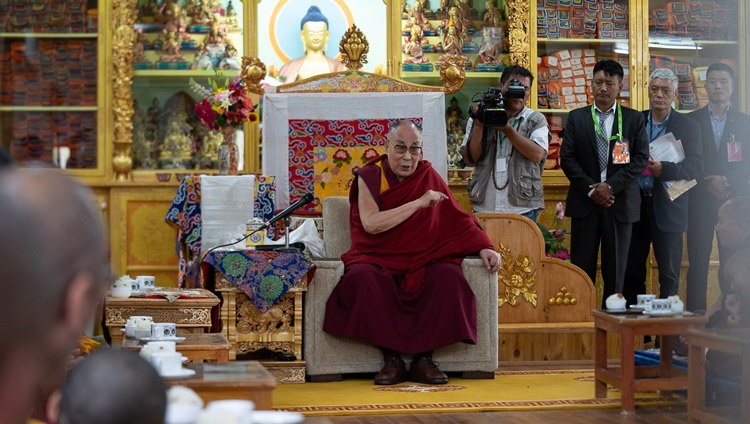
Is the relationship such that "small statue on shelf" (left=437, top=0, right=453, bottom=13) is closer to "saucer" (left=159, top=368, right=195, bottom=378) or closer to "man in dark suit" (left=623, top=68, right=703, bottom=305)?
"man in dark suit" (left=623, top=68, right=703, bottom=305)

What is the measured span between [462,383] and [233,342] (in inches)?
40.8

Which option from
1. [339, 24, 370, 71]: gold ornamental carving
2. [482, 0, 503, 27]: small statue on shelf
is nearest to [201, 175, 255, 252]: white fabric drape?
[339, 24, 370, 71]: gold ornamental carving

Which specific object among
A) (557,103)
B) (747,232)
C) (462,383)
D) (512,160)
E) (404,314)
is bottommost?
(462,383)

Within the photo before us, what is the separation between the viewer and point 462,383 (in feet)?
14.8

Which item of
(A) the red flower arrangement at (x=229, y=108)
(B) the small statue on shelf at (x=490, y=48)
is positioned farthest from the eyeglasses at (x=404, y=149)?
(B) the small statue on shelf at (x=490, y=48)

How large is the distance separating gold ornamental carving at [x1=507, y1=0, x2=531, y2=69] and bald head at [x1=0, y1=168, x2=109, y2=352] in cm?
627

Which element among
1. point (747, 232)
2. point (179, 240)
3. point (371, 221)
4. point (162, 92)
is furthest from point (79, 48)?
point (747, 232)

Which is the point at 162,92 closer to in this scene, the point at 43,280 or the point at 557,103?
the point at 557,103

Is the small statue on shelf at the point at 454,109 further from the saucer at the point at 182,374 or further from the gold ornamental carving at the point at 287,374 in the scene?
the saucer at the point at 182,374

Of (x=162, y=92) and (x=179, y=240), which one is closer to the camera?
(x=179, y=240)

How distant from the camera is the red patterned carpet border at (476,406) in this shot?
372cm

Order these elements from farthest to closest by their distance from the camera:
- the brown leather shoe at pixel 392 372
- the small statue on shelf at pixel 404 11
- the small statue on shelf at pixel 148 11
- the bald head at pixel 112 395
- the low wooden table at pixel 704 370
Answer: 1. the small statue on shelf at pixel 404 11
2. the small statue on shelf at pixel 148 11
3. the brown leather shoe at pixel 392 372
4. the low wooden table at pixel 704 370
5. the bald head at pixel 112 395

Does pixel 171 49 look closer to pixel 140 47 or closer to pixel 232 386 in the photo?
pixel 140 47

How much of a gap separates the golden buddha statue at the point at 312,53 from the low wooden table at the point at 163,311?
3.09 metres
